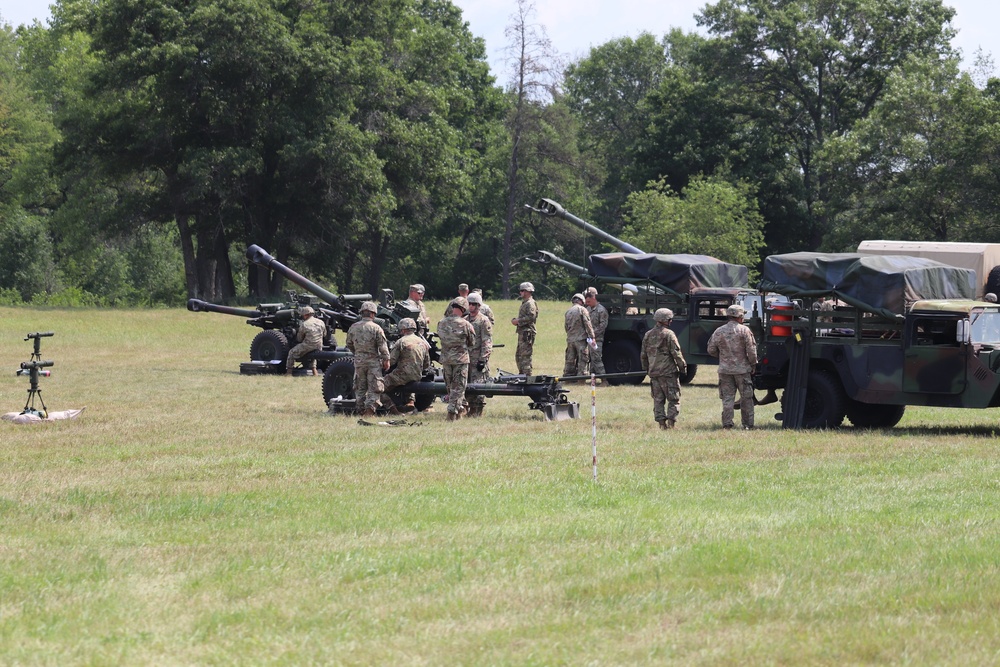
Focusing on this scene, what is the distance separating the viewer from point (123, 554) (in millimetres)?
9680

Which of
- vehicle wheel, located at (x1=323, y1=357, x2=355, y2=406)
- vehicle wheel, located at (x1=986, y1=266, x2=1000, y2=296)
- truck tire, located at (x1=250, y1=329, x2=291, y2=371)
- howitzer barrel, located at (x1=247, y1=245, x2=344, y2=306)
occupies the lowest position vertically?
vehicle wheel, located at (x1=323, y1=357, x2=355, y2=406)

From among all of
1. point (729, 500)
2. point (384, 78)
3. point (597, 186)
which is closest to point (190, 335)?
point (384, 78)

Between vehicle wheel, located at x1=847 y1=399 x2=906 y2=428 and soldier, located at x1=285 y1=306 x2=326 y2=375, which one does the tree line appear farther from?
vehicle wheel, located at x1=847 y1=399 x2=906 y2=428

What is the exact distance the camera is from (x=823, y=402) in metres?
17.4

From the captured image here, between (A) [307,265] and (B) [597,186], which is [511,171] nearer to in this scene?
(A) [307,265]

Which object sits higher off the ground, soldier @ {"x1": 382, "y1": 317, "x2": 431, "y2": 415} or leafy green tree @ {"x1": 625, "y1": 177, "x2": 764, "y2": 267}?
leafy green tree @ {"x1": 625, "y1": 177, "x2": 764, "y2": 267}

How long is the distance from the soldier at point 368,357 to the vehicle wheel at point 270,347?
8296 mm

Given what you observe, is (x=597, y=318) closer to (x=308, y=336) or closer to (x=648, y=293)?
(x=648, y=293)

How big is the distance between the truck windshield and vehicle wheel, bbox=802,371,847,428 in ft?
5.90

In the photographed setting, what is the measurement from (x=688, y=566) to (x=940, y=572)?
1.55 m

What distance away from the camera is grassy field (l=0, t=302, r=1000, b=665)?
24.6ft

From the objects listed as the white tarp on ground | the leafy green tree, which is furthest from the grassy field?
the leafy green tree

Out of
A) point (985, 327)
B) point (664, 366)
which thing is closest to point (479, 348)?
point (664, 366)

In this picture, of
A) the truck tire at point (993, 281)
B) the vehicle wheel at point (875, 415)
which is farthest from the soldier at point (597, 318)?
the truck tire at point (993, 281)
